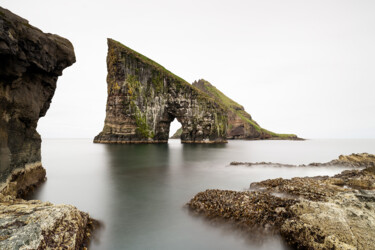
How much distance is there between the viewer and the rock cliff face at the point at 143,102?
5825 centimetres

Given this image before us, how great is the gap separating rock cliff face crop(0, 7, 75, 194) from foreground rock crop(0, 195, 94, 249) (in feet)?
14.2

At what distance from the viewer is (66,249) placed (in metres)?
4.55

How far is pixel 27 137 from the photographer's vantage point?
10867 mm

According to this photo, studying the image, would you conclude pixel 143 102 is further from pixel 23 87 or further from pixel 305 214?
pixel 305 214

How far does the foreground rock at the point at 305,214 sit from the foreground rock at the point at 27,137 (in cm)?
552

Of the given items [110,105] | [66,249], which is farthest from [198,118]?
[66,249]

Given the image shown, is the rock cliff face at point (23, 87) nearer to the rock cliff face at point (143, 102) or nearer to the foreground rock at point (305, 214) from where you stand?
the foreground rock at point (305, 214)

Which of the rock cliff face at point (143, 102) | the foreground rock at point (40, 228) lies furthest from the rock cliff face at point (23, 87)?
the rock cliff face at point (143, 102)

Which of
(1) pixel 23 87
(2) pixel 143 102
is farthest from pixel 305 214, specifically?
(2) pixel 143 102

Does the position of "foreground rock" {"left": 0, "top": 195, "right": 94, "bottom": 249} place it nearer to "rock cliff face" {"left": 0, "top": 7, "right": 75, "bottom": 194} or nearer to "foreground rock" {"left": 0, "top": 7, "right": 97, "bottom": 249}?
"foreground rock" {"left": 0, "top": 7, "right": 97, "bottom": 249}

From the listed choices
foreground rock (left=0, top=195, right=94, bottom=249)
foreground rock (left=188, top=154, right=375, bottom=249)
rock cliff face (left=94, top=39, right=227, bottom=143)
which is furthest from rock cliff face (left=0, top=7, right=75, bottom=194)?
rock cliff face (left=94, top=39, right=227, bottom=143)

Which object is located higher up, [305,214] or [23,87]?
[23,87]

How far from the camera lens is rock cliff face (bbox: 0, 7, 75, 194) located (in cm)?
782

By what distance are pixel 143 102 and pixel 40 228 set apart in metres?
57.1
